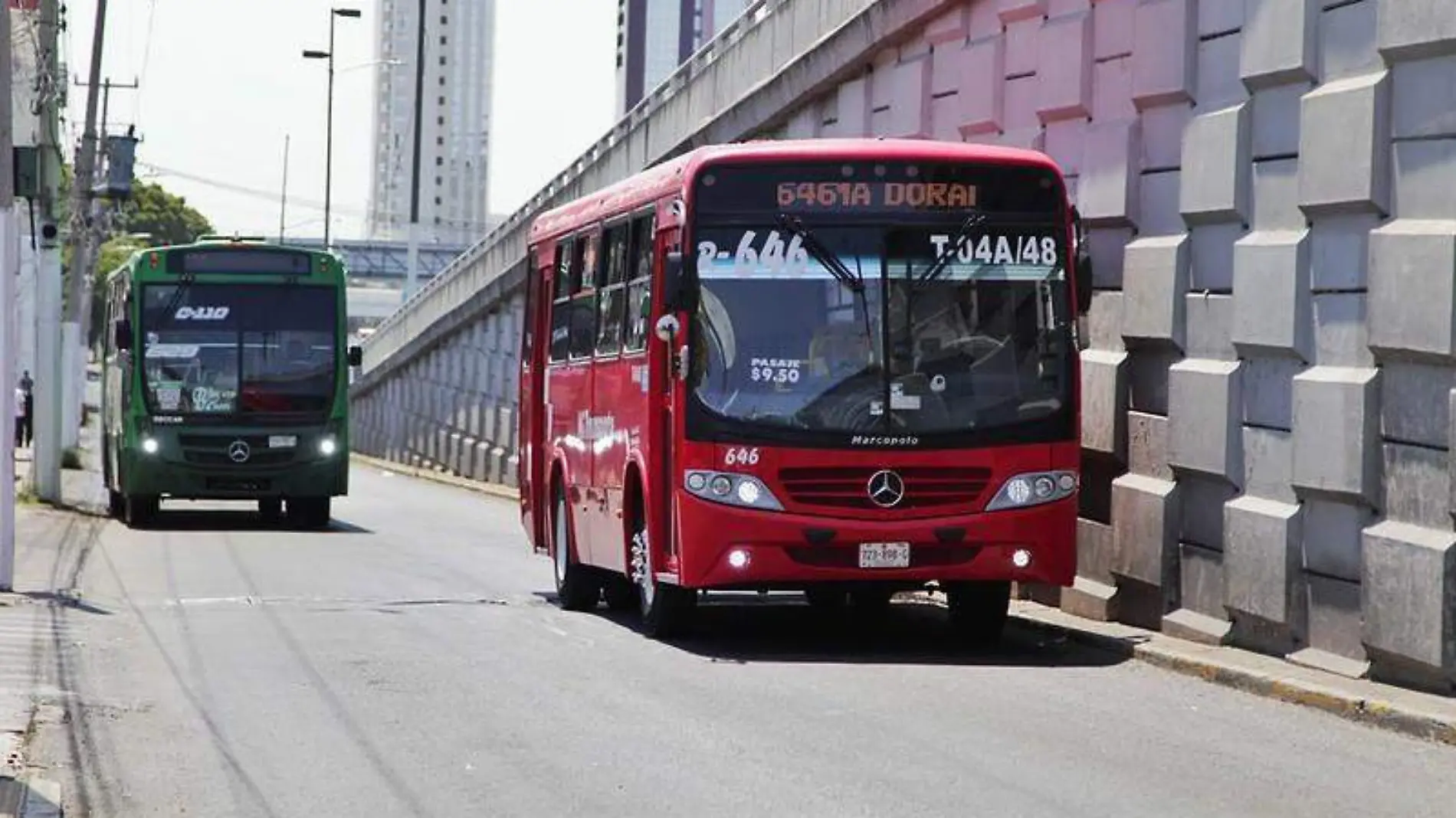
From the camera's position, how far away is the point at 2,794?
380 inches

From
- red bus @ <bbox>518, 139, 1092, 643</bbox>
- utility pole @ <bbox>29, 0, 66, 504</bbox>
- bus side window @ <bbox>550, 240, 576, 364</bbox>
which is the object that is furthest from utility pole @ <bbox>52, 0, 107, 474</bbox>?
red bus @ <bbox>518, 139, 1092, 643</bbox>

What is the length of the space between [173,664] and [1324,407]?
6473 millimetres

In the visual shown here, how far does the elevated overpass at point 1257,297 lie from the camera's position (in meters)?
13.4

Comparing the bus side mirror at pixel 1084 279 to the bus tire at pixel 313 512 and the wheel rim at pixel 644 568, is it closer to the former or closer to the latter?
the wheel rim at pixel 644 568

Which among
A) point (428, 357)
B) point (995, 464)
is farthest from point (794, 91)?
point (428, 357)

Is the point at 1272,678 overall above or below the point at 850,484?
below

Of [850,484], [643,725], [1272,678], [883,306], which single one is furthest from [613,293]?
[643,725]

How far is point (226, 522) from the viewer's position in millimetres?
34750

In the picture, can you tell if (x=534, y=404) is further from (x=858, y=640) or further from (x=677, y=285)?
(x=677, y=285)

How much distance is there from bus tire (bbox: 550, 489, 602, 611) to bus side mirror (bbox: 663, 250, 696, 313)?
4.23m

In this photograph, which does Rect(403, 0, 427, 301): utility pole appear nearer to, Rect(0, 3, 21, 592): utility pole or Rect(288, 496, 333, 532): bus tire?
Rect(288, 496, 333, 532): bus tire

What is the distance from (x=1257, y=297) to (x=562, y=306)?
7.32 m

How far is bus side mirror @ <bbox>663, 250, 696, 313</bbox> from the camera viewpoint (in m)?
16.2

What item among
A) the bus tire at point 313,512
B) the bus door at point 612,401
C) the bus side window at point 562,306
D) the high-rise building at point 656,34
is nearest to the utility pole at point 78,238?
the bus tire at point 313,512
